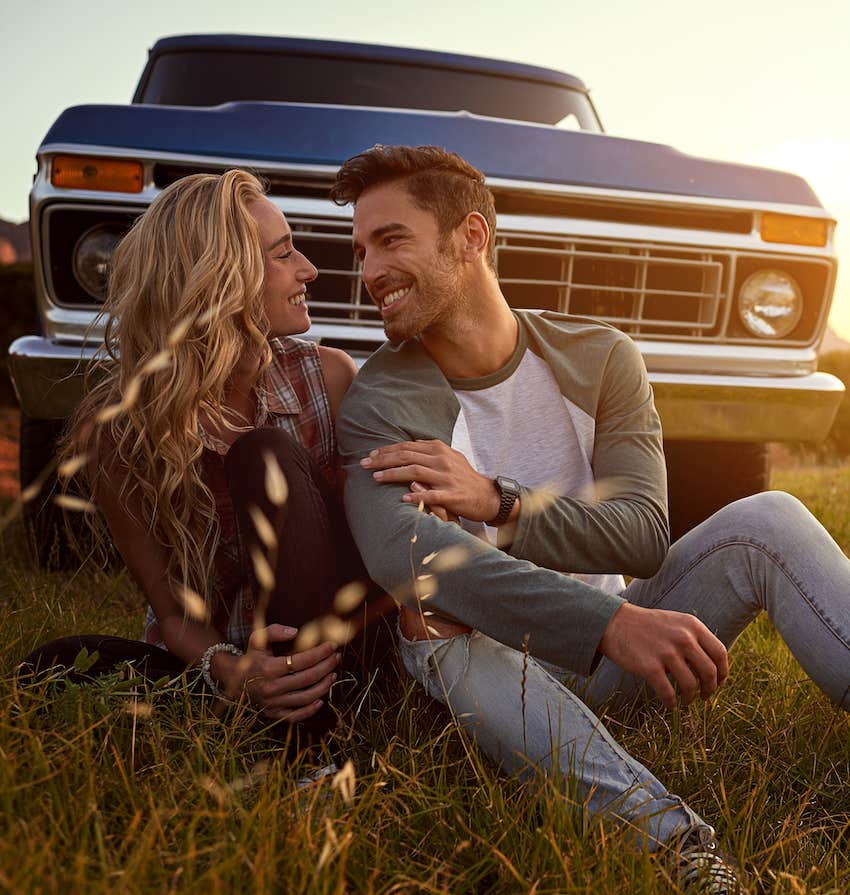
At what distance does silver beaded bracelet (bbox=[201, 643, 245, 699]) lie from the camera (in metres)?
1.88

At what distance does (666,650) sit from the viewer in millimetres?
1620

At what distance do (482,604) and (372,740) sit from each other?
1.25 feet

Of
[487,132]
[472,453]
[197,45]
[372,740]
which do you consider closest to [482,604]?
[372,740]

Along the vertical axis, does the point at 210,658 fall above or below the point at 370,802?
below

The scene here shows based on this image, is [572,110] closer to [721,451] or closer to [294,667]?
[721,451]

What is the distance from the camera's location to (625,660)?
64.9 inches

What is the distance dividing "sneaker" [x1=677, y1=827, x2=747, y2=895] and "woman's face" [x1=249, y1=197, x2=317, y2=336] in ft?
4.44

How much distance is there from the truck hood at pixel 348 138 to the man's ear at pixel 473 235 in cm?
68

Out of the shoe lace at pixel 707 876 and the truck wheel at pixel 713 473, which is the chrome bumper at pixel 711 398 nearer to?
the truck wheel at pixel 713 473

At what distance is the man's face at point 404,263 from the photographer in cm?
226

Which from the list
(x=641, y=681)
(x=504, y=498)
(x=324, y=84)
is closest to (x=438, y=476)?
(x=504, y=498)

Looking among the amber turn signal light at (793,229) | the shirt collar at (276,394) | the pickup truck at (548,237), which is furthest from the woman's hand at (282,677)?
the amber turn signal light at (793,229)

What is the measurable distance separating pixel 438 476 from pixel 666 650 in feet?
1.83

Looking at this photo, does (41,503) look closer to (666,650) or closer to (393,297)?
(393,297)
